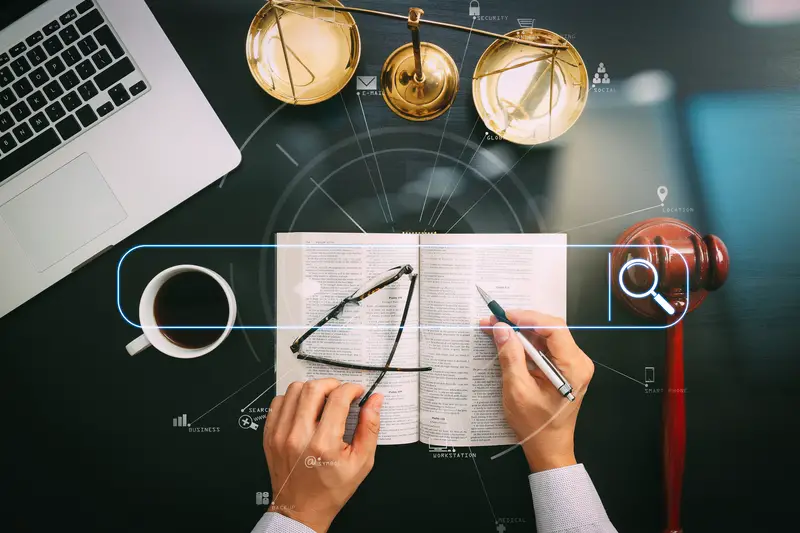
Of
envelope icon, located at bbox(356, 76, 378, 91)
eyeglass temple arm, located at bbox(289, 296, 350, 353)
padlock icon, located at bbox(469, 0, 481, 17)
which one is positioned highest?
padlock icon, located at bbox(469, 0, 481, 17)

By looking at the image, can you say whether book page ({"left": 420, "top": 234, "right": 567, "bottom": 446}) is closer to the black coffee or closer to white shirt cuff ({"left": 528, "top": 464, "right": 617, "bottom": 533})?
white shirt cuff ({"left": 528, "top": 464, "right": 617, "bottom": 533})

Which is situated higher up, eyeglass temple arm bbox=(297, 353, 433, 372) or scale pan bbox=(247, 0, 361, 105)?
scale pan bbox=(247, 0, 361, 105)

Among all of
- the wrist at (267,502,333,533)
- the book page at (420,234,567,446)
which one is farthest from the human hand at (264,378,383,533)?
the book page at (420,234,567,446)

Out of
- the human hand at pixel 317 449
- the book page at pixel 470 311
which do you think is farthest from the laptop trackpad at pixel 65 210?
the book page at pixel 470 311

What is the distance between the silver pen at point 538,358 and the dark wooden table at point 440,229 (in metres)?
0.08

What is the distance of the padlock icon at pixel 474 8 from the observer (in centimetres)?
67

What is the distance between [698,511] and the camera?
0.69m

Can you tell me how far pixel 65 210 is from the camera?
0.65 meters

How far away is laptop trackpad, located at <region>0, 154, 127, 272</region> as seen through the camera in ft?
2.14

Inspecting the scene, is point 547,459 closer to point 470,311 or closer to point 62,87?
point 470,311

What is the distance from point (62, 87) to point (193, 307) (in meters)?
0.38

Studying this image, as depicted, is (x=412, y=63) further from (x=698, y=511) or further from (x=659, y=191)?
(x=698, y=511)

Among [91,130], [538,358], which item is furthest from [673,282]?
[91,130]

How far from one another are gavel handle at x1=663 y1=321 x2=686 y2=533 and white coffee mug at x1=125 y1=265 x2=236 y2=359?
67cm
